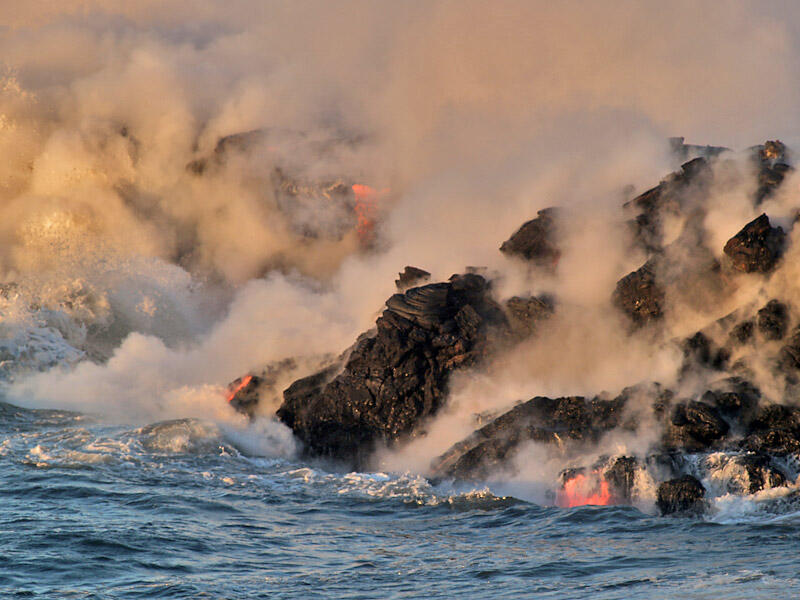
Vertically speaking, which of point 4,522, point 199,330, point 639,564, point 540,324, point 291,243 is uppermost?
point 291,243

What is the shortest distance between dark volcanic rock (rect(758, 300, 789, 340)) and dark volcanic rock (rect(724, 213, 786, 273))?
3.37ft

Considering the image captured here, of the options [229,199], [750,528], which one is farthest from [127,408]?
[750,528]

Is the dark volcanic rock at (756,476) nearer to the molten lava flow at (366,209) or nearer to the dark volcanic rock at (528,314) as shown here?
the dark volcanic rock at (528,314)

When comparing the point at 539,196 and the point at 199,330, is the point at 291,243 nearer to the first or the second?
the point at 199,330

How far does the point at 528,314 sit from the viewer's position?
1024 inches

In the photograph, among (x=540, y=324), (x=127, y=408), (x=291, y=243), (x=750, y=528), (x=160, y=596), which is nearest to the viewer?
(x=160, y=596)

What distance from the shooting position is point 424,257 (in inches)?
1467

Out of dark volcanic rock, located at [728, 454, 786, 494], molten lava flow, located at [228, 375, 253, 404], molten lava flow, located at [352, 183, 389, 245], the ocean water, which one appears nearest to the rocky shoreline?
dark volcanic rock, located at [728, 454, 786, 494]

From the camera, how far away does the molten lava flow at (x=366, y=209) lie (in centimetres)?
4562

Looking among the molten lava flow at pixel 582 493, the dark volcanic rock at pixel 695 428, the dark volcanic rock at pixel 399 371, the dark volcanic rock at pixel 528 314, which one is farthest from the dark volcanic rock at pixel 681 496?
the dark volcanic rock at pixel 528 314

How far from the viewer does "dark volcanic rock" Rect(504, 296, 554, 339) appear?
25922 millimetres

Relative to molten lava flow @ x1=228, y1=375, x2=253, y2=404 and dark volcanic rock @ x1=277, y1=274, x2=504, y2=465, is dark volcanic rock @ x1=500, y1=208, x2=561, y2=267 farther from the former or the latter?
molten lava flow @ x1=228, y1=375, x2=253, y2=404

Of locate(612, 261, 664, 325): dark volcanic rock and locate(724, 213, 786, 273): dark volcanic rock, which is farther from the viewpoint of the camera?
locate(612, 261, 664, 325): dark volcanic rock

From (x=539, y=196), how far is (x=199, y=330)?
17.9 m
